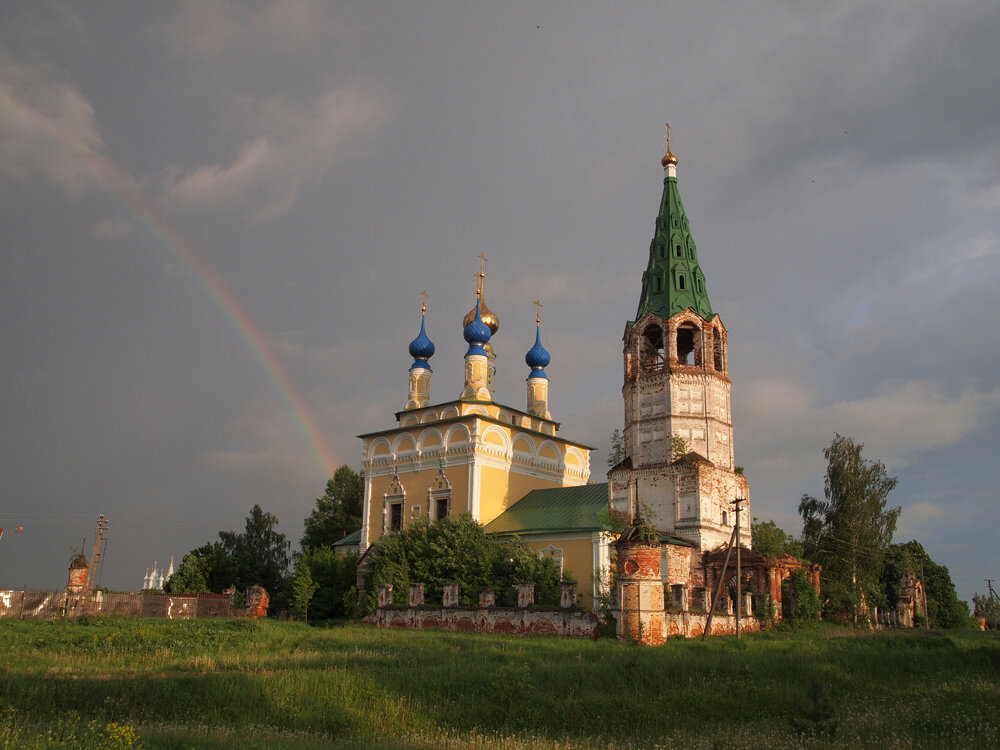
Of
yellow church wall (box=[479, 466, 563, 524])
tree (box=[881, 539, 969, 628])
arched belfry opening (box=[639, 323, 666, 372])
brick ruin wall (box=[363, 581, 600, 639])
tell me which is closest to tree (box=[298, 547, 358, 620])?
yellow church wall (box=[479, 466, 563, 524])

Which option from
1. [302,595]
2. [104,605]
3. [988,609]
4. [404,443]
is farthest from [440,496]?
[988,609]

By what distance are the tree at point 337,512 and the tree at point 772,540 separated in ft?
75.1

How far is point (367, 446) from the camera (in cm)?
3709

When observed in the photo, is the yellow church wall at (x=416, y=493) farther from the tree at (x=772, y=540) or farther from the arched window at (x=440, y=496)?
the tree at (x=772, y=540)

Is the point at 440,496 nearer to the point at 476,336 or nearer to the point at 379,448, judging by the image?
the point at 379,448

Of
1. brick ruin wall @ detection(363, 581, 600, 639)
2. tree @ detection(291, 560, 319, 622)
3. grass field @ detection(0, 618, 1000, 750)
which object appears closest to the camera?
grass field @ detection(0, 618, 1000, 750)

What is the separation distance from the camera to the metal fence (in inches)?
1020

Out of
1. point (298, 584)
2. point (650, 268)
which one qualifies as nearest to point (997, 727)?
point (650, 268)

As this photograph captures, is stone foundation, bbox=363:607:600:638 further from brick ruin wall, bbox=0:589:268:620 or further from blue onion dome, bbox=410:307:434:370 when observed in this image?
blue onion dome, bbox=410:307:434:370

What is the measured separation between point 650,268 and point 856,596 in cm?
1431

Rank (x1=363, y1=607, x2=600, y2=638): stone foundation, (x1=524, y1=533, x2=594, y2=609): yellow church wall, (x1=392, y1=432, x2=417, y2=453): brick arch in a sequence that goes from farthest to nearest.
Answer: (x1=392, y1=432, x2=417, y2=453): brick arch → (x1=524, y1=533, x2=594, y2=609): yellow church wall → (x1=363, y1=607, x2=600, y2=638): stone foundation

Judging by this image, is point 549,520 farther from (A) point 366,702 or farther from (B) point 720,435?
(A) point 366,702

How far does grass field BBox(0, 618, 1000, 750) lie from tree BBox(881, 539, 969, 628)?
24397mm

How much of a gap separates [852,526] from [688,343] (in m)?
9.91
